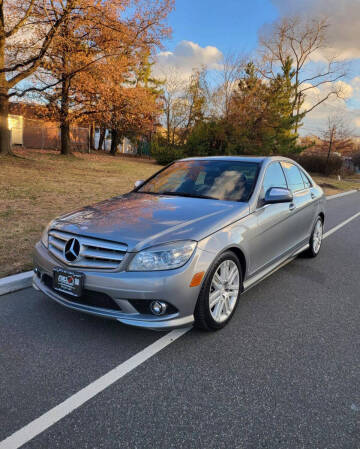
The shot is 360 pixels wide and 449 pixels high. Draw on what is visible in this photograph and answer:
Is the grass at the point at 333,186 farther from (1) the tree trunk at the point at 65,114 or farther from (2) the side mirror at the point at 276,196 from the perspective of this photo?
(2) the side mirror at the point at 276,196

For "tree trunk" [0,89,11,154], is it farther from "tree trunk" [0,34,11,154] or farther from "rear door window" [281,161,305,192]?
"rear door window" [281,161,305,192]

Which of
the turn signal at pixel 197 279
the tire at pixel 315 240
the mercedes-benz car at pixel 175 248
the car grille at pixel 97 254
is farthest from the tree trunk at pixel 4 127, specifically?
the turn signal at pixel 197 279

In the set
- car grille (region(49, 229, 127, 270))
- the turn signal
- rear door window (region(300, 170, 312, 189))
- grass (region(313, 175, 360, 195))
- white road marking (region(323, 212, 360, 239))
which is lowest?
white road marking (region(323, 212, 360, 239))

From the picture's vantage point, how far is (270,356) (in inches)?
116

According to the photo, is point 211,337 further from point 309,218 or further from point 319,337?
point 309,218

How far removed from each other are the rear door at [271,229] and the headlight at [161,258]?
1.05m

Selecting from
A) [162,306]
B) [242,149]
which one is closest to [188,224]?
[162,306]

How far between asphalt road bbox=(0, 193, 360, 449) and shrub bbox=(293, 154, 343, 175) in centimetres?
3316

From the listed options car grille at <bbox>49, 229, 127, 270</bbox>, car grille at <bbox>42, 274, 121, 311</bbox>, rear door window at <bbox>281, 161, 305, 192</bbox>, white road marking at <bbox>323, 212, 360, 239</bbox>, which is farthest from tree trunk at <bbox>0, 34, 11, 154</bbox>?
car grille at <bbox>42, 274, 121, 311</bbox>

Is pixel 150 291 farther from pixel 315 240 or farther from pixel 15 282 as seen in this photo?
pixel 315 240

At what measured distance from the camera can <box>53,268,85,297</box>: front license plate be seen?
2908 millimetres

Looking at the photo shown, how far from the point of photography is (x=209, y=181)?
4.31 meters

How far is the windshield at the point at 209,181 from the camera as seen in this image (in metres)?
4.05

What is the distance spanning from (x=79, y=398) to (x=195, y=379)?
811mm
